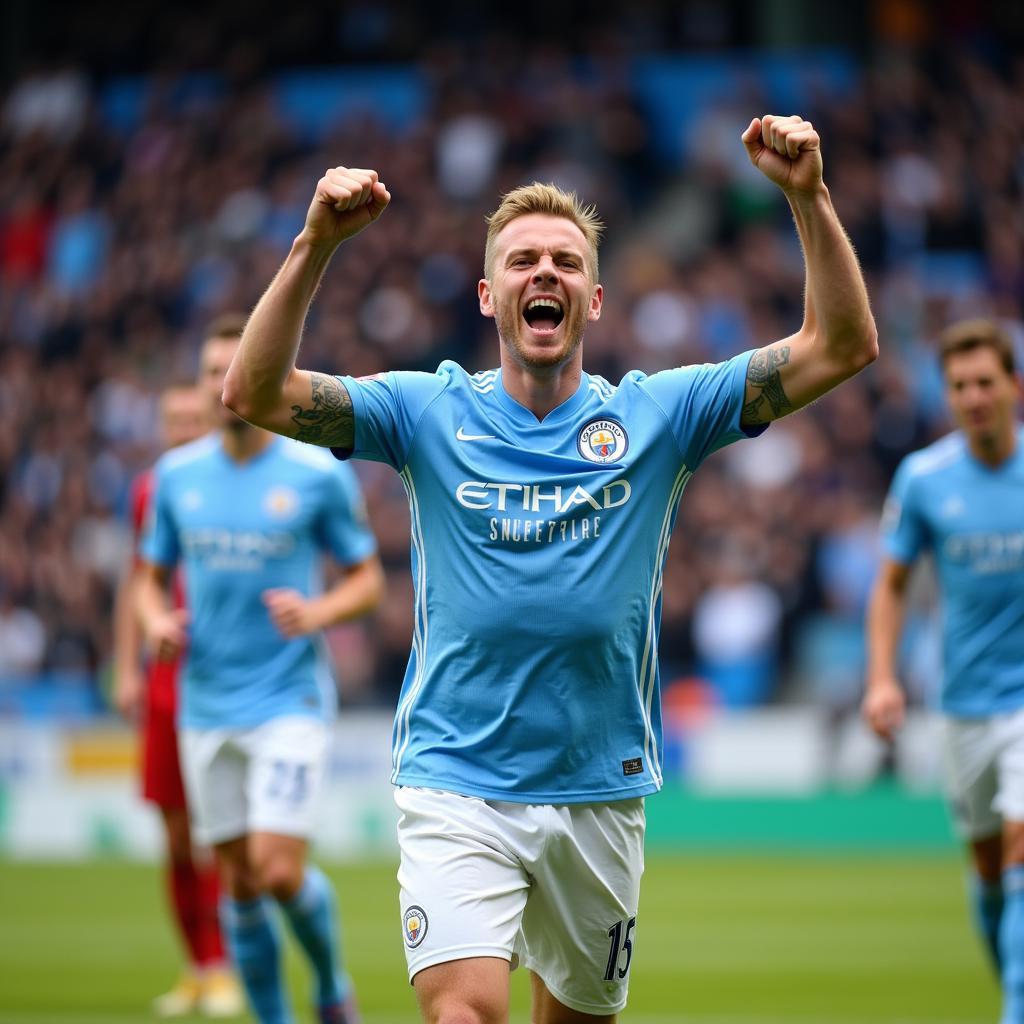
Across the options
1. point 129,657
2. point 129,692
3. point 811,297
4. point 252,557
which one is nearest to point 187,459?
point 252,557

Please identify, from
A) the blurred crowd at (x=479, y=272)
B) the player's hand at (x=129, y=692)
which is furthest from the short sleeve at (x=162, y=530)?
the blurred crowd at (x=479, y=272)

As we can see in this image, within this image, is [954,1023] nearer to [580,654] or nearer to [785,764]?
[580,654]

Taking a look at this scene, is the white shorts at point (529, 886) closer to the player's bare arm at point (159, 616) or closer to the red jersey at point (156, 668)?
the player's bare arm at point (159, 616)

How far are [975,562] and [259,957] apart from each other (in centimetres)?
328

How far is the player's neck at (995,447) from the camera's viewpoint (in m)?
8.02

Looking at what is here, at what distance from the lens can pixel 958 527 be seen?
26.1 feet

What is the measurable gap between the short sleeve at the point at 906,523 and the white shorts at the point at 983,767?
0.73 meters

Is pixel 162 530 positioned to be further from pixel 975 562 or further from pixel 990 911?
pixel 990 911

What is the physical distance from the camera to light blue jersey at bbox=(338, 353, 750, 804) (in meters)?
4.97

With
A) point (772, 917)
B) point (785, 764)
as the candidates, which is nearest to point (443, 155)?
point (785, 764)

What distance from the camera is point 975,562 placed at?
7.91 m

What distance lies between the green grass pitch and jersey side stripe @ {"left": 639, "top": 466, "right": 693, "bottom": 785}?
12.4ft

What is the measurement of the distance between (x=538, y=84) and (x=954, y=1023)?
1837cm

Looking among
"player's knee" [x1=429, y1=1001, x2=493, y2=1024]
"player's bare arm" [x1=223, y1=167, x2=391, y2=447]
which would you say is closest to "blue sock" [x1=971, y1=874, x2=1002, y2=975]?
"player's knee" [x1=429, y1=1001, x2=493, y2=1024]
